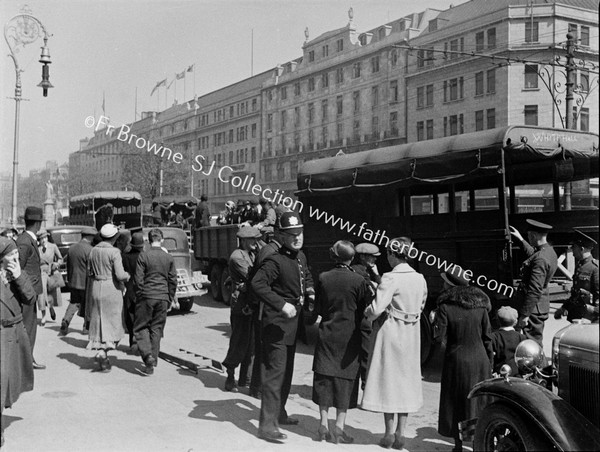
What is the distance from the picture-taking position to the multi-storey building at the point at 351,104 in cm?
3731

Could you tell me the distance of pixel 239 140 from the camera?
50375 millimetres

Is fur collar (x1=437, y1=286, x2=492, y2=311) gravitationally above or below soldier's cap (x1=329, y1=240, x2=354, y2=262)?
below

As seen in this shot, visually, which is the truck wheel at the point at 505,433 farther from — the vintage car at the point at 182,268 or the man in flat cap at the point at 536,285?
the vintage car at the point at 182,268

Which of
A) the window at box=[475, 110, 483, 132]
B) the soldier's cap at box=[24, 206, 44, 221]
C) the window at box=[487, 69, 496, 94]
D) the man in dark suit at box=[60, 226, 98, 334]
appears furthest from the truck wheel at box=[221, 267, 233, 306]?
the window at box=[487, 69, 496, 94]

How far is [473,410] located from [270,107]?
150 ft

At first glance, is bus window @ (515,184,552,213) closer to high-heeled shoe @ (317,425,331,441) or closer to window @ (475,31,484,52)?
high-heeled shoe @ (317,425,331,441)

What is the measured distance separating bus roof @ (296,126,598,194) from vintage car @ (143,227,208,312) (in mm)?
5443

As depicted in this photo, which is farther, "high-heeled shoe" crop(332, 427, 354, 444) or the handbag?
the handbag

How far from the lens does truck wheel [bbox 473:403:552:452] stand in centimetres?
404

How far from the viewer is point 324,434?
18.0 feet

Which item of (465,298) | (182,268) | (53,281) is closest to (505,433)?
(465,298)

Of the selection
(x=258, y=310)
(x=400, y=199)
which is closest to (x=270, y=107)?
(x=400, y=199)

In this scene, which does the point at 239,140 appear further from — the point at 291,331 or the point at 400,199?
the point at 291,331

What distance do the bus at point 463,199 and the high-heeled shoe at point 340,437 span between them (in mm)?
3233
